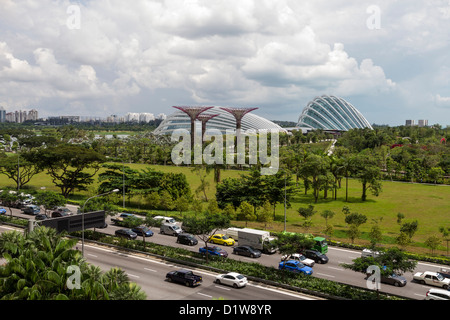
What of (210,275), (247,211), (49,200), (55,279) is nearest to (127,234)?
(210,275)

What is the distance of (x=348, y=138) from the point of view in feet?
415

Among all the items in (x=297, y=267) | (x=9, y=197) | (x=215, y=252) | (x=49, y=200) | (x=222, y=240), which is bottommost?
(x=297, y=267)

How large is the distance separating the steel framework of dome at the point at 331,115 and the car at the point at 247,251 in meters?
153

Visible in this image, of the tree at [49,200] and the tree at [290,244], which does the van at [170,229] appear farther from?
the tree at [290,244]

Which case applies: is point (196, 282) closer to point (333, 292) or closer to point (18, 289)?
point (333, 292)

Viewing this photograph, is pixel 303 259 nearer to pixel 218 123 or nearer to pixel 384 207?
pixel 384 207

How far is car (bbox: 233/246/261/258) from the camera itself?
32.5 m

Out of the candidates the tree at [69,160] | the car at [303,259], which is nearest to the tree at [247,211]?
the car at [303,259]

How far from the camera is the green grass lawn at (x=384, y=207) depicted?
4128 centimetres

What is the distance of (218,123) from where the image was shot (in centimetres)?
15912

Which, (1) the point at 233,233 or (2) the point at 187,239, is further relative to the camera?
(1) the point at 233,233

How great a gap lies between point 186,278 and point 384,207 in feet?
123

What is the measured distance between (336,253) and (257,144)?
222 ft
